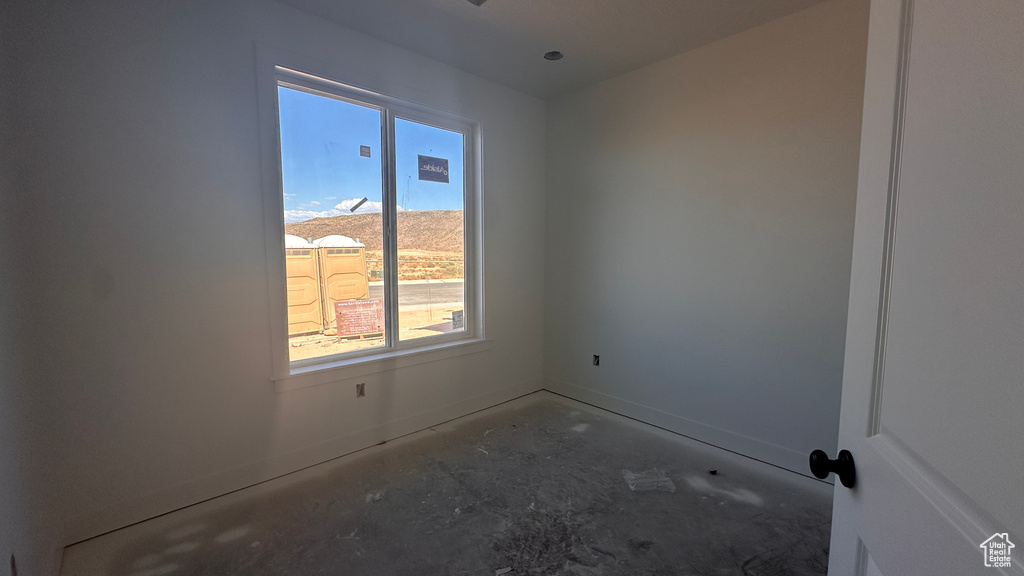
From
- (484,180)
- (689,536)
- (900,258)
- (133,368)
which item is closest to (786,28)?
(484,180)

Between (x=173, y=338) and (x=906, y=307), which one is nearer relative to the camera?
(x=906, y=307)

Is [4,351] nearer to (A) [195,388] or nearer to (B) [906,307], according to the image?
(A) [195,388]

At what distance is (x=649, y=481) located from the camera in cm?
257

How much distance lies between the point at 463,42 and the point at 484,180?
3.59 ft

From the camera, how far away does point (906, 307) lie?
582 mm

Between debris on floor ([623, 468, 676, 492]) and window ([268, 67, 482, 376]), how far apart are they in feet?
6.01

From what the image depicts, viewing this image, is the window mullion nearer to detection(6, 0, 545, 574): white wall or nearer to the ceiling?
detection(6, 0, 545, 574): white wall

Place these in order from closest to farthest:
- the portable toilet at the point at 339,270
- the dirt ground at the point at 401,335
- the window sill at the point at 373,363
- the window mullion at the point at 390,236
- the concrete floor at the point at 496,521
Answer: the concrete floor at the point at 496,521
the window sill at the point at 373,363
the dirt ground at the point at 401,335
the portable toilet at the point at 339,270
the window mullion at the point at 390,236

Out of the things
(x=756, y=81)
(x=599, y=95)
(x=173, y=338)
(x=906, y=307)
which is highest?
(x=599, y=95)

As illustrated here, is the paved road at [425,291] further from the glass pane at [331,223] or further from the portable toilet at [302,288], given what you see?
the portable toilet at [302,288]

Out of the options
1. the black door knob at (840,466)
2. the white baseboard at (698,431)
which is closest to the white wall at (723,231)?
the white baseboard at (698,431)

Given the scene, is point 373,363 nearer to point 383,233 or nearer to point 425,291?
point 425,291

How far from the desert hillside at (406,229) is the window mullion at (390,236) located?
6cm

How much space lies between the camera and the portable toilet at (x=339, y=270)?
9.56ft
